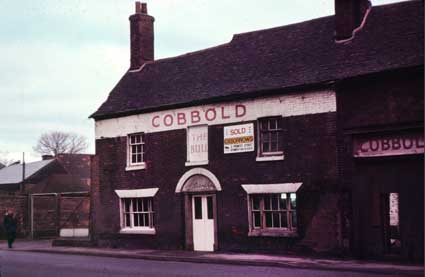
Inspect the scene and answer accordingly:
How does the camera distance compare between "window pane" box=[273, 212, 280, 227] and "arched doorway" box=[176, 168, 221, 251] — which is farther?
"arched doorway" box=[176, 168, 221, 251]

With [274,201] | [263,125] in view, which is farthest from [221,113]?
[274,201]

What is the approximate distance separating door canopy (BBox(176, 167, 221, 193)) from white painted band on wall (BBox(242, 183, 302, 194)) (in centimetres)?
140

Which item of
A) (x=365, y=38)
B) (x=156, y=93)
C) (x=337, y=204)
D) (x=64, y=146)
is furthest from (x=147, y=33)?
(x=64, y=146)

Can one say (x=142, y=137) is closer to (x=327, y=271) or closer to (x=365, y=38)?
(x=365, y=38)

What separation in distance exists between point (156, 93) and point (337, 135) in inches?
335

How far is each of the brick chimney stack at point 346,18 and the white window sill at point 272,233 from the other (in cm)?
673

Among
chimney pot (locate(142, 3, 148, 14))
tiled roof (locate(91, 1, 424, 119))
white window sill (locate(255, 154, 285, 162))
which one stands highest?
chimney pot (locate(142, 3, 148, 14))

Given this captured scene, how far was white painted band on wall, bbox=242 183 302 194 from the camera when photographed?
65.1 feet

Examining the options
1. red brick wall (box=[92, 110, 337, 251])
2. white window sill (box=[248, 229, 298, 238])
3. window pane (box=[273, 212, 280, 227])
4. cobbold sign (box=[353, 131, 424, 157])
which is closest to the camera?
cobbold sign (box=[353, 131, 424, 157])

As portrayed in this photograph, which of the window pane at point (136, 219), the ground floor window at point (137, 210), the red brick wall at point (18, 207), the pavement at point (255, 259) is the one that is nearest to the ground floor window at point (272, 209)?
the pavement at point (255, 259)

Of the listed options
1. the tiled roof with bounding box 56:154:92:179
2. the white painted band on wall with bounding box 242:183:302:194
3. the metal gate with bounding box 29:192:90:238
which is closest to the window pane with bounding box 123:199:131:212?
the white painted band on wall with bounding box 242:183:302:194

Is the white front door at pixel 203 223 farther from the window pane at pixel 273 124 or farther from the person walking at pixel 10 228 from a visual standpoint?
the person walking at pixel 10 228

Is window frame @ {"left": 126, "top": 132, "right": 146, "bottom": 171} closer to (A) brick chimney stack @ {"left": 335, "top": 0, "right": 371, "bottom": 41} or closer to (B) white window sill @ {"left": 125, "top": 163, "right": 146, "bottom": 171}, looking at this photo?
(B) white window sill @ {"left": 125, "top": 163, "right": 146, "bottom": 171}

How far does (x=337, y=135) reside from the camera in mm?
19047
